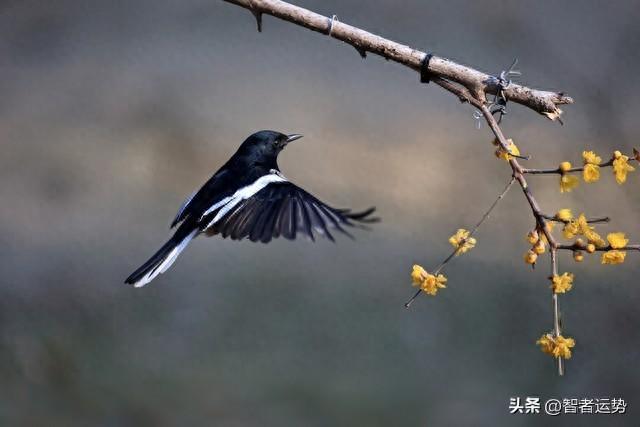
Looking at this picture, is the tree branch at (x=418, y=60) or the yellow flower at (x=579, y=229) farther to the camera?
the tree branch at (x=418, y=60)

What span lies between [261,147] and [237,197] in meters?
0.17

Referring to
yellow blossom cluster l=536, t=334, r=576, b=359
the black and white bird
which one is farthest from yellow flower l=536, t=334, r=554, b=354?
the black and white bird

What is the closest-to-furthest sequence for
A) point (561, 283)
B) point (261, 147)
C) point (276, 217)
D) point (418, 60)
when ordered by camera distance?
point (561, 283)
point (418, 60)
point (276, 217)
point (261, 147)

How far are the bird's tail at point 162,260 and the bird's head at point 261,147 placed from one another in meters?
0.21

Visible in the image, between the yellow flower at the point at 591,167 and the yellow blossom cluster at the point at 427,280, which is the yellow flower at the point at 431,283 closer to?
the yellow blossom cluster at the point at 427,280

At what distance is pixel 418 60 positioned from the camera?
56.5 inches

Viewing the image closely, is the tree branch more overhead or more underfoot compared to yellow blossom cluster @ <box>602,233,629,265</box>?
more overhead

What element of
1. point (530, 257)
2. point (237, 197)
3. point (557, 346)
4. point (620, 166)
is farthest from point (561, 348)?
point (237, 197)

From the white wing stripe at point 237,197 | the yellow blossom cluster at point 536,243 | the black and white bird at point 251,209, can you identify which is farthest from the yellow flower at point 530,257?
the white wing stripe at point 237,197

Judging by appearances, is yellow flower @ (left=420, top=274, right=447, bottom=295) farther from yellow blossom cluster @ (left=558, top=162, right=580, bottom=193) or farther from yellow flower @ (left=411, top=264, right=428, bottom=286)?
yellow blossom cluster @ (left=558, top=162, right=580, bottom=193)

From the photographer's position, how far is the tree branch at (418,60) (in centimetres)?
139

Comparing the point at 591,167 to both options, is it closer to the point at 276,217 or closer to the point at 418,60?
the point at 418,60

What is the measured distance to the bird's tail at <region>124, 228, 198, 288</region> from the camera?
5.05ft

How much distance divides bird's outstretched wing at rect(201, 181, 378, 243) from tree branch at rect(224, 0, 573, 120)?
28 centimetres
